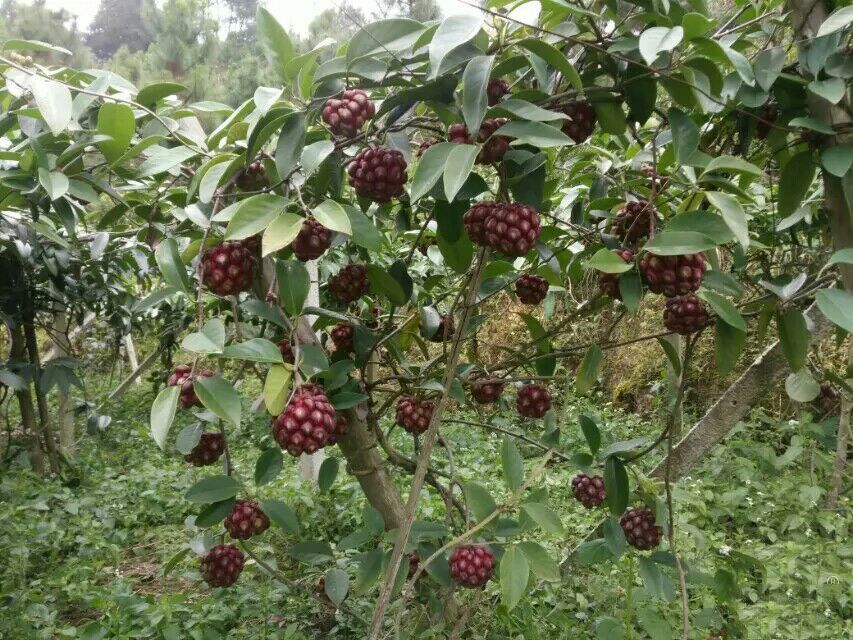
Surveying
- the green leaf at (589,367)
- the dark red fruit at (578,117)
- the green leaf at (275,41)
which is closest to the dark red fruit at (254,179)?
the green leaf at (275,41)

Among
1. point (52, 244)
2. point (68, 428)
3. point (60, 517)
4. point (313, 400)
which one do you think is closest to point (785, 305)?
point (313, 400)

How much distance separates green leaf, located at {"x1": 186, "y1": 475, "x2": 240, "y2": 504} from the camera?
778 mm

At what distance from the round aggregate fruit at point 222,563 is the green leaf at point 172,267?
44 cm

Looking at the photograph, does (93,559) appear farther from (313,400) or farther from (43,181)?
(313,400)

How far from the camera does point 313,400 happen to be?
61cm

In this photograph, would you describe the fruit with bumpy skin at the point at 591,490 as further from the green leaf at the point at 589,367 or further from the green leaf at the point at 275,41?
the green leaf at the point at 275,41

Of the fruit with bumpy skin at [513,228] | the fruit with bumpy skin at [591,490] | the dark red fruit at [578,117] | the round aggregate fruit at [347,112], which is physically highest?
the round aggregate fruit at [347,112]

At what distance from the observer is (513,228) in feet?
2.00

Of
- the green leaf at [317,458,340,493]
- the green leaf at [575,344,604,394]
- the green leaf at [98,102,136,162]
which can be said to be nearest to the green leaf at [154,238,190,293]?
the green leaf at [98,102,136,162]

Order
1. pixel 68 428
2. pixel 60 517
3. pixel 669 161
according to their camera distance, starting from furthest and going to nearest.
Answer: pixel 68 428
pixel 60 517
pixel 669 161

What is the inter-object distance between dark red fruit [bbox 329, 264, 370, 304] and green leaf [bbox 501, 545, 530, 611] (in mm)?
370

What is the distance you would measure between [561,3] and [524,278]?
1.50 feet

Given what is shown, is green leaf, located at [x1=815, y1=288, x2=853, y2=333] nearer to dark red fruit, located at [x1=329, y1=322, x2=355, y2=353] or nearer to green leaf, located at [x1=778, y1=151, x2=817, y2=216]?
green leaf, located at [x1=778, y1=151, x2=817, y2=216]

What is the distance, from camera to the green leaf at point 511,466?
31.6 inches
